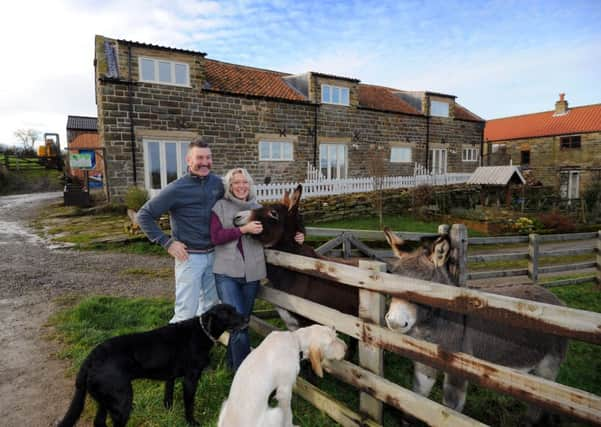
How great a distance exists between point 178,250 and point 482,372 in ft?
8.88

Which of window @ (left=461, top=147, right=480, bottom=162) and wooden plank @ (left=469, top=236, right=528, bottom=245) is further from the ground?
window @ (left=461, top=147, right=480, bottom=162)

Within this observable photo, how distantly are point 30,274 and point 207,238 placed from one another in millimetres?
6914

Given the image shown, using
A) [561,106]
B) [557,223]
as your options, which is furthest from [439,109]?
[561,106]

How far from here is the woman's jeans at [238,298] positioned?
135 inches

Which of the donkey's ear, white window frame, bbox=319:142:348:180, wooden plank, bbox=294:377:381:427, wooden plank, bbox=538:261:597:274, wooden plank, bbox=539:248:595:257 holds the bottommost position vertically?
wooden plank, bbox=538:261:597:274

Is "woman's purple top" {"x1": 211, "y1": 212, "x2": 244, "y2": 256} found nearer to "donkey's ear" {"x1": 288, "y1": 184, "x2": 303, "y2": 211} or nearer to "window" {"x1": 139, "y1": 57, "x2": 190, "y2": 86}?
"donkey's ear" {"x1": 288, "y1": 184, "x2": 303, "y2": 211}

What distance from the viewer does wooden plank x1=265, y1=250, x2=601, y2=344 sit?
1.74m

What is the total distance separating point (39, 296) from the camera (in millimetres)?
6656

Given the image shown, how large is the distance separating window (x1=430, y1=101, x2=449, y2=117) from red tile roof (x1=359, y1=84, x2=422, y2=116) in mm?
1269

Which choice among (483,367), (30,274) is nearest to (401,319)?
(483,367)

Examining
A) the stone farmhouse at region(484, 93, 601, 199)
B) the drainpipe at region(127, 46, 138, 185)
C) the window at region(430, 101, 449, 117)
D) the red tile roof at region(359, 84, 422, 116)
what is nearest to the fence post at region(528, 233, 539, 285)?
the drainpipe at region(127, 46, 138, 185)

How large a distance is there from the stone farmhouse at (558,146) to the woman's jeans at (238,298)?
32665 millimetres

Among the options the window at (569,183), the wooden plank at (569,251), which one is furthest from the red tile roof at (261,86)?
the window at (569,183)

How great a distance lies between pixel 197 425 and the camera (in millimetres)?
3062
